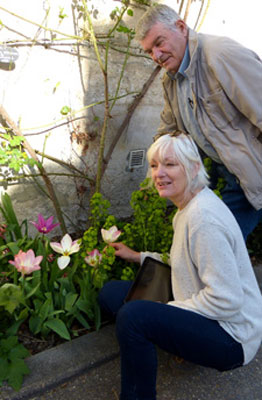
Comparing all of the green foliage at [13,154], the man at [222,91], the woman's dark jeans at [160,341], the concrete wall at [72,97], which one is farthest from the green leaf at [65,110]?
the woman's dark jeans at [160,341]

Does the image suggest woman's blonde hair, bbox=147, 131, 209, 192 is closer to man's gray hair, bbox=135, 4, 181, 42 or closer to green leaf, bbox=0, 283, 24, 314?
man's gray hair, bbox=135, 4, 181, 42

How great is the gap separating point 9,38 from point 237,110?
62.6 inches

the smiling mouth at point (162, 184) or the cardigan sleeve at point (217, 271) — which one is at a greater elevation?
the smiling mouth at point (162, 184)

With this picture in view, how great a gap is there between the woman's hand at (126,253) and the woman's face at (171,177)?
625 millimetres

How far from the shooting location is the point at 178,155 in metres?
1.63

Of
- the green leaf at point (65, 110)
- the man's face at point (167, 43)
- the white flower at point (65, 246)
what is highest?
the man's face at point (167, 43)

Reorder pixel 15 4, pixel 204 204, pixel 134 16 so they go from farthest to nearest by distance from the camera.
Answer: pixel 134 16
pixel 15 4
pixel 204 204

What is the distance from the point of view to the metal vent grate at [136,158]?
11.3 feet

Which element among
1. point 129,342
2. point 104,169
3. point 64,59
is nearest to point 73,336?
point 129,342

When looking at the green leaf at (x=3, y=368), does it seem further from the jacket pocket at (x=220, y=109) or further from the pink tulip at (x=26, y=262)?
the jacket pocket at (x=220, y=109)

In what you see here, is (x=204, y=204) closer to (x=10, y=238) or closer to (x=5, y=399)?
(x=5, y=399)

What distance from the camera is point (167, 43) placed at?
216 cm

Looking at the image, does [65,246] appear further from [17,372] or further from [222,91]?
[222,91]

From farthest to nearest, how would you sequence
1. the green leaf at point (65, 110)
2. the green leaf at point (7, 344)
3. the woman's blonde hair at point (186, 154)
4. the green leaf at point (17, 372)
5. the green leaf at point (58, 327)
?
the green leaf at point (65, 110) → the green leaf at point (58, 327) → the green leaf at point (7, 344) → the green leaf at point (17, 372) → the woman's blonde hair at point (186, 154)
